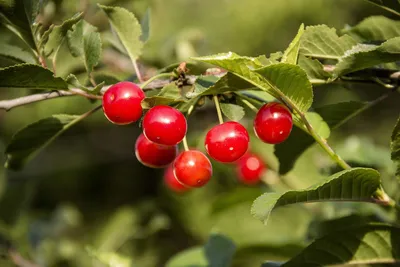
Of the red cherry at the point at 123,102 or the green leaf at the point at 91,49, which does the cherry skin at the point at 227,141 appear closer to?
the red cherry at the point at 123,102

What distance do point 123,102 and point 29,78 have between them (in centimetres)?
16

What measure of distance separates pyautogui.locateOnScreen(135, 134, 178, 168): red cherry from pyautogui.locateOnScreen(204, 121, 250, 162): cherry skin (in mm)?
116

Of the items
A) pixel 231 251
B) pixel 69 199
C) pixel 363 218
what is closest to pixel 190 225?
pixel 69 199

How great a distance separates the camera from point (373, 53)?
0.86 metres

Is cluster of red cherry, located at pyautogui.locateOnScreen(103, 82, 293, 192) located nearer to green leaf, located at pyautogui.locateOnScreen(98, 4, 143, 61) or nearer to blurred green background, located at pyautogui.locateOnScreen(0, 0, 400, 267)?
green leaf, located at pyautogui.locateOnScreen(98, 4, 143, 61)

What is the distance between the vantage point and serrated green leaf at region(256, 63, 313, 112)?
2.63ft

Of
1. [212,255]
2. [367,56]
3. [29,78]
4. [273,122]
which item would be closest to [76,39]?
[29,78]

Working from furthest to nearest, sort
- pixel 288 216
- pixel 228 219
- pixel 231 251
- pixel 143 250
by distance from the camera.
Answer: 1. pixel 228 219
2. pixel 288 216
3. pixel 143 250
4. pixel 231 251

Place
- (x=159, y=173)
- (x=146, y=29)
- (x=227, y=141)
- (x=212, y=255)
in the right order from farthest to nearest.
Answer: (x=159, y=173) → (x=212, y=255) → (x=146, y=29) → (x=227, y=141)

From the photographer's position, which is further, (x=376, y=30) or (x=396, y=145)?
(x=376, y=30)

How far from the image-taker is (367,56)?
0.87 metres

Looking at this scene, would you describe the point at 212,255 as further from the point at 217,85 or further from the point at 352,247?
the point at 217,85

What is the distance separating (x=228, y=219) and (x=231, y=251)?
119 inches

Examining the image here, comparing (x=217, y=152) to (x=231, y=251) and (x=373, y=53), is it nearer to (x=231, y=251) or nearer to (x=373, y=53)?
(x=373, y=53)
